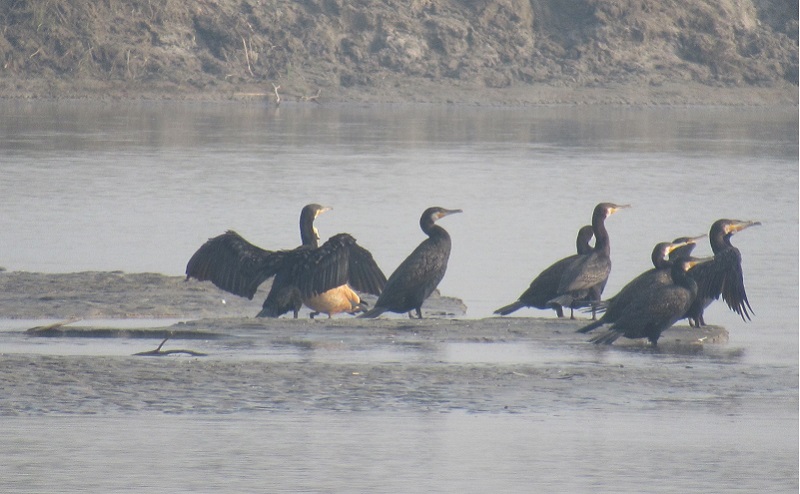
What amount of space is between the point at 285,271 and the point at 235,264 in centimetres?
34

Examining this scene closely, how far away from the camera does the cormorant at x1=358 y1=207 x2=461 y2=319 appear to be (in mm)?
11070

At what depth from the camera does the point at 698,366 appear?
31.1 ft

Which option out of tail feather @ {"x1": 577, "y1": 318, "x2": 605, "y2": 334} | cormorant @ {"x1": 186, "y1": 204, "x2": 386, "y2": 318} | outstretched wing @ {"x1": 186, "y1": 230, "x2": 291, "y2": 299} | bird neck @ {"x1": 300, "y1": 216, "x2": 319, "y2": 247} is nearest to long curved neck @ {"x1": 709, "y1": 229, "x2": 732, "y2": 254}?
tail feather @ {"x1": 577, "y1": 318, "x2": 605, "y2": 334}

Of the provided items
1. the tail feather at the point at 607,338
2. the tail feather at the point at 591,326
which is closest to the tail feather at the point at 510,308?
the tail feather at the point at 591,326

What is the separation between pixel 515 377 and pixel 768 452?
177cm

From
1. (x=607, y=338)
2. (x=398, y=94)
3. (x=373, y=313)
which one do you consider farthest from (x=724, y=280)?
(x=398, y=94)

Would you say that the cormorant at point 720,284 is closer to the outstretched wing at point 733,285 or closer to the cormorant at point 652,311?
the outstretched wing at point 733,285

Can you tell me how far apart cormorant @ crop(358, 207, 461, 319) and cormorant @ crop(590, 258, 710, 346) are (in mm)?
1351

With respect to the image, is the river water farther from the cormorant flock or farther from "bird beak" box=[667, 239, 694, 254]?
"bird beak" box=[667, 239, 694, 254]

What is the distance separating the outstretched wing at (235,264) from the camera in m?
11.1

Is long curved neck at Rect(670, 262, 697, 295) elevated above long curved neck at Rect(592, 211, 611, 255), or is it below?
below

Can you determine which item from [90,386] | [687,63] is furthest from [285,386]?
[687,63]

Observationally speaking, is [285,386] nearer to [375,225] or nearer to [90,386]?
[90,386]

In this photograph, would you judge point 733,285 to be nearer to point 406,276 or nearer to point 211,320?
point 406,276
